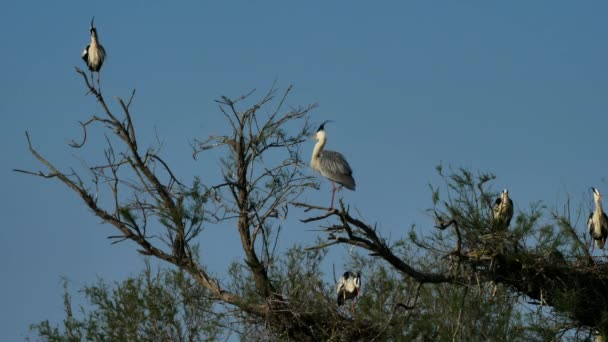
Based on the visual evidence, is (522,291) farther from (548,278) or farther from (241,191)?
(241,191)

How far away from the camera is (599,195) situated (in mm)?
13367

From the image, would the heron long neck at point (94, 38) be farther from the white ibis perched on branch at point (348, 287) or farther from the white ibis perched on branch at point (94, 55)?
the white ibis perched on branch at point (348, 287)

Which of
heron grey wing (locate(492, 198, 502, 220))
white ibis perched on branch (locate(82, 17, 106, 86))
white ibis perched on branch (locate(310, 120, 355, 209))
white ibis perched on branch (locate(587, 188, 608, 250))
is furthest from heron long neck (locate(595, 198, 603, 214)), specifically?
white ibis perched on branch (locate(82, 17, 106, 86))

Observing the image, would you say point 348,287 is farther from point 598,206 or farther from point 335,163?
point 598,206

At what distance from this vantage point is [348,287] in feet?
44.6

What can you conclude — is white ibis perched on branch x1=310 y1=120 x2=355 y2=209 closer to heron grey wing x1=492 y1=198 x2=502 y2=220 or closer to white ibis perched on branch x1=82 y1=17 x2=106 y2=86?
heron grey wing x1=492 y1=198 x2=502 y2=220

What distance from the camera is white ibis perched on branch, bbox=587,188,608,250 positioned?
43.3 ft

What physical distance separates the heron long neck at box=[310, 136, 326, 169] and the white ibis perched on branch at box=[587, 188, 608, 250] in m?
3.01

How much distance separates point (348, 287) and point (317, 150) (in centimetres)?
157

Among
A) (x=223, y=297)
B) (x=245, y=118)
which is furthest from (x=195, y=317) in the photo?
(x=245, y=118)

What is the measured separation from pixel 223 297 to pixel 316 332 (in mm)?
1013

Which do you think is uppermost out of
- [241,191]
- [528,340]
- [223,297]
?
[241,191]

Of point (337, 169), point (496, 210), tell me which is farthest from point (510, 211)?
point (337, 169)

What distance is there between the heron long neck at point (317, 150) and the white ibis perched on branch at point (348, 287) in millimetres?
1400
